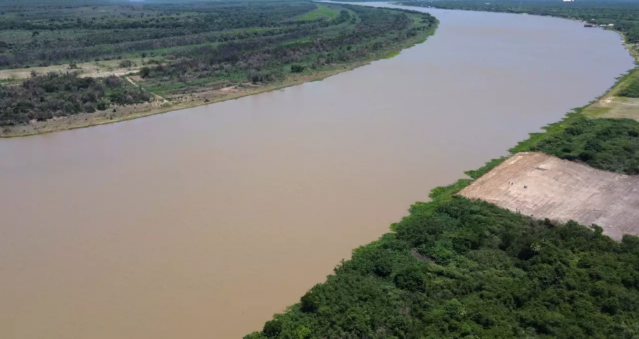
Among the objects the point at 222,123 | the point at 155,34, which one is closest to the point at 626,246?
the point at 222,123

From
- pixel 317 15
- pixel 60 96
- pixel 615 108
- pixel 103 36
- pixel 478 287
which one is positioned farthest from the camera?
pixel 317 15

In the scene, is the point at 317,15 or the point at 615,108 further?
the point at 317,15

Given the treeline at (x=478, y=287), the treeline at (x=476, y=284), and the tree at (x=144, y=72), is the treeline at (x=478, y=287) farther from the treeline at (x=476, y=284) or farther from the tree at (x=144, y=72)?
the tree at (x=144, y=72)

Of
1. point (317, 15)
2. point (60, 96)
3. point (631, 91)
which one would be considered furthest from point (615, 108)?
point (317, 15)

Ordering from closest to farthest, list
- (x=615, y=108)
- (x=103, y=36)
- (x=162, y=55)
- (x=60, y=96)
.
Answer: (x=615, y=108)
(x=60, y=96)
(x=162, y=55)
(x=103, y=36)

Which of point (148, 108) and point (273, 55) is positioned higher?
point (273, 55)

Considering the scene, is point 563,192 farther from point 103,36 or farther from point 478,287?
point 103,36

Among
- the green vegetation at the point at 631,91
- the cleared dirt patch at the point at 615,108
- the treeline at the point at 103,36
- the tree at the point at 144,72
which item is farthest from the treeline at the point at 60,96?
the green vegetation at the point at 631,91
